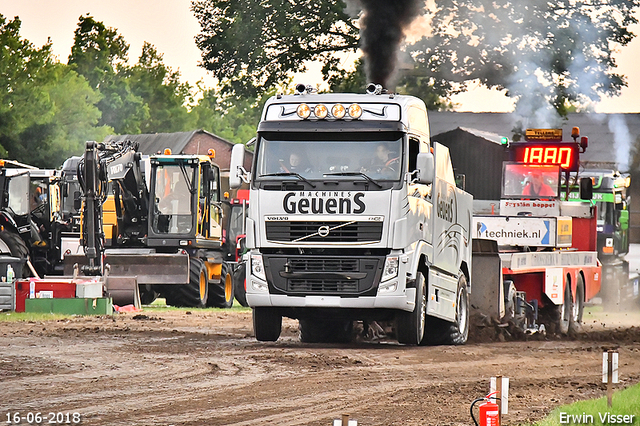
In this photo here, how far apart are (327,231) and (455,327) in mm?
3297

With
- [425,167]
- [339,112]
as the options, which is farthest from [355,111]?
[425,167]

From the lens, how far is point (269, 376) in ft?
43.1

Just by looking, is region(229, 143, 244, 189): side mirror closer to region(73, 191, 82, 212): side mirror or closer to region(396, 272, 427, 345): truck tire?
region(396, 272, 427, 345): truck tire

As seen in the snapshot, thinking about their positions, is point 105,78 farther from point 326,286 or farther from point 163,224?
point 326,286

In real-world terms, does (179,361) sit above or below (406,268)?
below

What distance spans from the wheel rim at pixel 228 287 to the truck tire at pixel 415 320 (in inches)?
533

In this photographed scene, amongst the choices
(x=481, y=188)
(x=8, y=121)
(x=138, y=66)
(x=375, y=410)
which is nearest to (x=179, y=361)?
(x=375, y=410)

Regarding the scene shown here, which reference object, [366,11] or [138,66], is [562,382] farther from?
[138,66]

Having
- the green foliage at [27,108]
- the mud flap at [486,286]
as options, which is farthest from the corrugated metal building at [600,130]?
the mud flap at [486,286]

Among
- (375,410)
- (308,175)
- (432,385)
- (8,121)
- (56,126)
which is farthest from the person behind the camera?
(56,126)

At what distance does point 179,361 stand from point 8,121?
44957 millimetres

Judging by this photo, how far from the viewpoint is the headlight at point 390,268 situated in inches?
637

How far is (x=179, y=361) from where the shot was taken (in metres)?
14.5

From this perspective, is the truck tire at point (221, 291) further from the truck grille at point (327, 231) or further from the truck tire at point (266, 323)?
the truck grille at point (327, 231)
